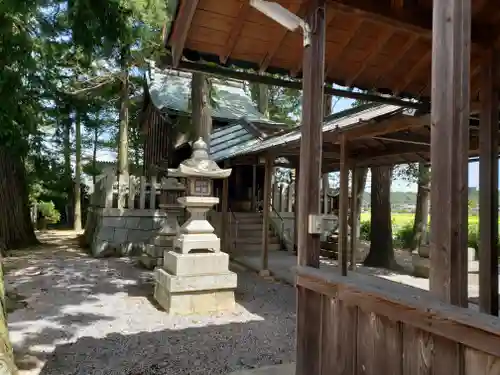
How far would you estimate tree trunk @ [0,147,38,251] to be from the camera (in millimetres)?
11336

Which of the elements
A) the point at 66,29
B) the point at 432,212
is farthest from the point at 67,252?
the point at 432,212

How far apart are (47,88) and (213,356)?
7.72 meters

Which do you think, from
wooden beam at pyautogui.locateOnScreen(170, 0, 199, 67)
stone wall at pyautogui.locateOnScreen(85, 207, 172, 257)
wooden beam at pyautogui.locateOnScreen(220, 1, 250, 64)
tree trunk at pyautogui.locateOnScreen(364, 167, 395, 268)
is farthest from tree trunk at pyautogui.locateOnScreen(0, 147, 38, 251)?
wooden beam at pyautogui.locateOnScreen(220, 1, 250, 64)

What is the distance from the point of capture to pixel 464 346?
4.68 ft

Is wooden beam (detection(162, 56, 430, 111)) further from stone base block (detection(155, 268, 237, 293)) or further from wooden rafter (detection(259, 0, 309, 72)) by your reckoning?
stone base block (detection(155, 268, 237, 293))

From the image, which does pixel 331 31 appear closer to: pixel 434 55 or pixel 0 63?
pixel 434 55

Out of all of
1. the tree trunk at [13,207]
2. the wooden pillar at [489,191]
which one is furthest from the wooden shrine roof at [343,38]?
the tree trunk at [13,207]

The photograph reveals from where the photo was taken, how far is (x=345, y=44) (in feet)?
11.7

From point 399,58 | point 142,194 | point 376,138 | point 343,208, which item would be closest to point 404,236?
Result: point 142,194

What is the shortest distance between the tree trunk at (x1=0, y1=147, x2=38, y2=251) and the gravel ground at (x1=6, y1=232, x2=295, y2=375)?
416 centimetres

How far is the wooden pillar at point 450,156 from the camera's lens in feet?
5.07

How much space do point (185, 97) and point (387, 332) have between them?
13.1 meters

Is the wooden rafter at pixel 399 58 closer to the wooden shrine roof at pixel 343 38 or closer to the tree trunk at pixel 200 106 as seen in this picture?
the wooden shrine roof at pixel 343 38

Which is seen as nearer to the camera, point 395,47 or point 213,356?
point 395,47
